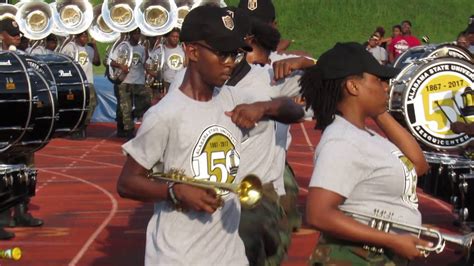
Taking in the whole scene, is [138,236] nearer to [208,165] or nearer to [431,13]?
[208,165]

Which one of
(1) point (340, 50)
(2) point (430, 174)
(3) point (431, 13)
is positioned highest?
(1) point (340, 50)

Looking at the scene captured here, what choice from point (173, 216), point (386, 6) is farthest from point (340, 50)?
point (386, 6)

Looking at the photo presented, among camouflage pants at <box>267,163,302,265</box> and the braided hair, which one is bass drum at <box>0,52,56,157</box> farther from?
the braided hair

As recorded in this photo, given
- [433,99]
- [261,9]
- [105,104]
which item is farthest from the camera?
[105,104]

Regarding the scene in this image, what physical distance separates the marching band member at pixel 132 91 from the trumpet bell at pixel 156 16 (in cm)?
168

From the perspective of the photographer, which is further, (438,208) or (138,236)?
(438,208)

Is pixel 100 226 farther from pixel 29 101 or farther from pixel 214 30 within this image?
pixel 214 30

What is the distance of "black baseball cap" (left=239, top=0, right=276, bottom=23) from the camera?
7591mm

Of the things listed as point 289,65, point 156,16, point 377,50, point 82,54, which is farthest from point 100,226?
point 377,50

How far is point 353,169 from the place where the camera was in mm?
4688

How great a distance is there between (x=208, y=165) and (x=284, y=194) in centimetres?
268

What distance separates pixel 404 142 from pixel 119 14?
739 inches

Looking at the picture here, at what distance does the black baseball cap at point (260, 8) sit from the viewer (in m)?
7.59

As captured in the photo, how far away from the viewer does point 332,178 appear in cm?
465
